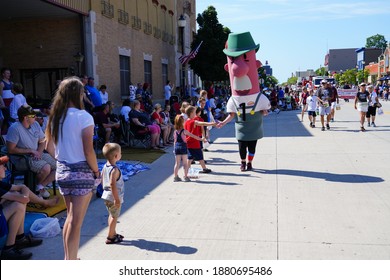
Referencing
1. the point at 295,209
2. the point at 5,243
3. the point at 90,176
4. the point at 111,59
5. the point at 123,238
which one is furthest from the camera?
the point at 111,59

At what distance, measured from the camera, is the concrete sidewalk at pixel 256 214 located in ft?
14.9

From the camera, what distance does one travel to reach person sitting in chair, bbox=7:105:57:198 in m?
6.08

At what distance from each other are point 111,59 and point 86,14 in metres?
2.20

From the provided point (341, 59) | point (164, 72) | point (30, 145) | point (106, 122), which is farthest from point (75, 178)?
point (341, 59)

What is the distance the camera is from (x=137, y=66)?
18.5 meters

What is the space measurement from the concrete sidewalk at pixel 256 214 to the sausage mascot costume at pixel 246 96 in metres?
0.72

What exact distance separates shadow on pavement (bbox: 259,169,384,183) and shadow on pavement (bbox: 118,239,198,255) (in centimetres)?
387

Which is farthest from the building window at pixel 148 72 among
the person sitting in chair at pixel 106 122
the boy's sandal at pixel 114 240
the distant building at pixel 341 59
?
the distant building at pixel 341 59

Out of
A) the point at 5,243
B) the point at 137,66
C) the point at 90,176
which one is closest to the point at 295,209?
the point at 90,176

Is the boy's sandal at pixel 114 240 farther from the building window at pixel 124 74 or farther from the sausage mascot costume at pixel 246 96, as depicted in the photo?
the building window at pixel 124 74

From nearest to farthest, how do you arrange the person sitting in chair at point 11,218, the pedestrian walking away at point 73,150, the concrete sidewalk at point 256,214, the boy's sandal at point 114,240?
the pedestrian walking away at point 73,150 → the person sitting in chair at point 11,218 → the concrete sidewalk at point 256,214 → the boy's sandal at point 114,240

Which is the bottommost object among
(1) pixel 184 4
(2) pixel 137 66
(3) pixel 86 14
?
(2) pixel 137 66

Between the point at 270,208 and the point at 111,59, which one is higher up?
the point at 111,59

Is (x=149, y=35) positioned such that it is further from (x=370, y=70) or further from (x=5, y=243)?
(x=370, y=70)
